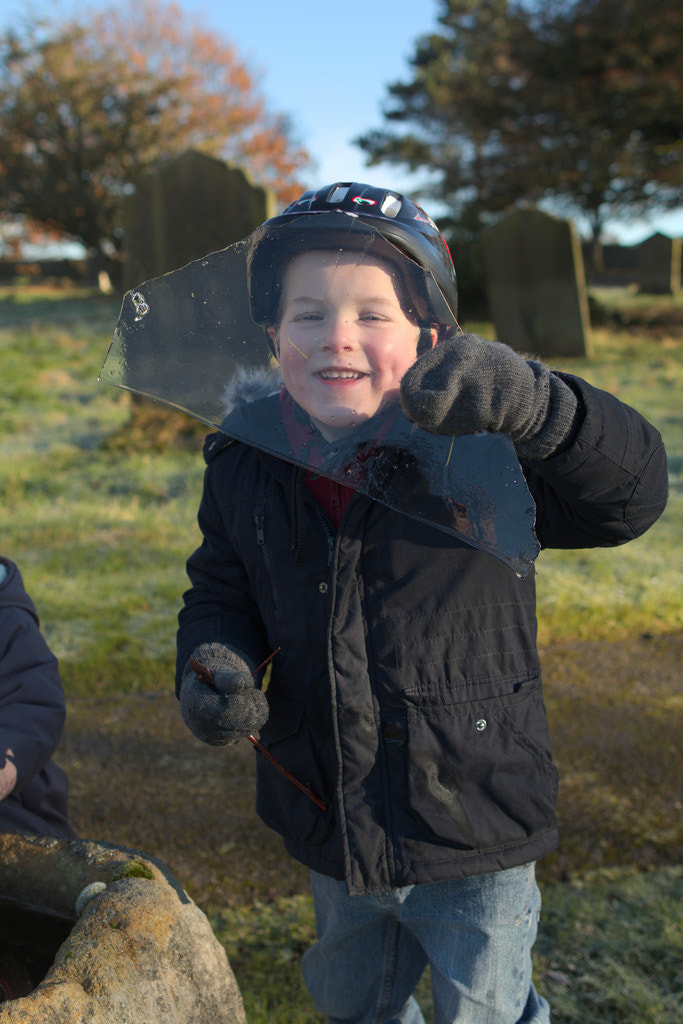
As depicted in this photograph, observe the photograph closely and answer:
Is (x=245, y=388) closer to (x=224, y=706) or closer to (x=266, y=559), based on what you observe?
(x=266, y=559)

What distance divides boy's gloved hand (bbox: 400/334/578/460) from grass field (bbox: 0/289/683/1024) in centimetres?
160

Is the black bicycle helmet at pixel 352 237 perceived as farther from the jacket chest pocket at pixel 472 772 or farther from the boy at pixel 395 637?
the jacket chest pocket at pixel 472 772

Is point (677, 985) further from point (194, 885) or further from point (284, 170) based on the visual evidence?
point (284, 170)

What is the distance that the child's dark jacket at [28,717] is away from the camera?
1.98 meters

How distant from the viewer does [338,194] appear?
164 centimetres

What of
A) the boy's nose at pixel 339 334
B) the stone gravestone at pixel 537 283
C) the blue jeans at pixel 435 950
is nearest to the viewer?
the boy's nose at pixel 339 334

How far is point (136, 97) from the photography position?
1661 centimetres

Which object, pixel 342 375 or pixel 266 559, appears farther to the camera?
pixel 266 559

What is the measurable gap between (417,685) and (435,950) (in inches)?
21.8

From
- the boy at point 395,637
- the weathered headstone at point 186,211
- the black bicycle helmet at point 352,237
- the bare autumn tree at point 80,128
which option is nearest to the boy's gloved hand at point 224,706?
the boy at point 395,637

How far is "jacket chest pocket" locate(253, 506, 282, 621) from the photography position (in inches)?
69.5

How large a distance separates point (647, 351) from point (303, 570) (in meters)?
9.85

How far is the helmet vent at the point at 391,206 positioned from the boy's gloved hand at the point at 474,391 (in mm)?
370

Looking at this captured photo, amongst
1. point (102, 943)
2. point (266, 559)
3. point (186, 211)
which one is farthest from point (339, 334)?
point (186, 211)
